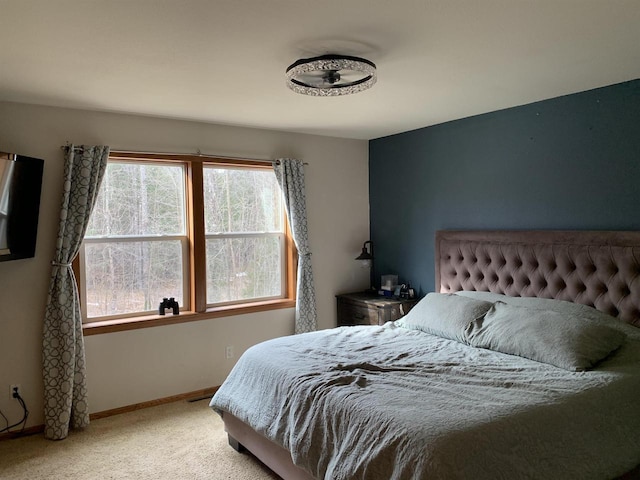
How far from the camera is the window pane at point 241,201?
4379 mm

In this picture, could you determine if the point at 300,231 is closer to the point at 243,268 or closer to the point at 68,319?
the point at 243,268

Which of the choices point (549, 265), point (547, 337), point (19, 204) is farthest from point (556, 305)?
point (19, 204)

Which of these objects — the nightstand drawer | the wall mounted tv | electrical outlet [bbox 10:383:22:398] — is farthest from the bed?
the wall mounted tv

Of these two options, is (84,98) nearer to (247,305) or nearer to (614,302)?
(247,305)

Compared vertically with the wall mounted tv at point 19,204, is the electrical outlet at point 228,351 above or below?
below

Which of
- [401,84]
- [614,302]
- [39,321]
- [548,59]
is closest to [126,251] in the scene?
[39,321]

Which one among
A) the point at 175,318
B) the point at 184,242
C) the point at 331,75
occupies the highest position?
the point at 331,75

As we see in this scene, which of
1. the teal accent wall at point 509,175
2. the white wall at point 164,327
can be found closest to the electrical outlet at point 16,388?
the white wall at point 164,327

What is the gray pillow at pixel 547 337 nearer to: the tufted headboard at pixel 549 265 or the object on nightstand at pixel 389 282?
the tufted headboard at pixel 549 265

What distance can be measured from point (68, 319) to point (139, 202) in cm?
109

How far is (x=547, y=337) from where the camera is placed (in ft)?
9.19

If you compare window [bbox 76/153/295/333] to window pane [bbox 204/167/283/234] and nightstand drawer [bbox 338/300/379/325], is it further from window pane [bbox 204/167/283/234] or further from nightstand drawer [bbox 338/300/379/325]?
nightstand drawer [bbox 338/300/379/325]

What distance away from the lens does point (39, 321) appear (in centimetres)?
354

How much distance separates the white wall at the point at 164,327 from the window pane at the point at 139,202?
219 millimetres
